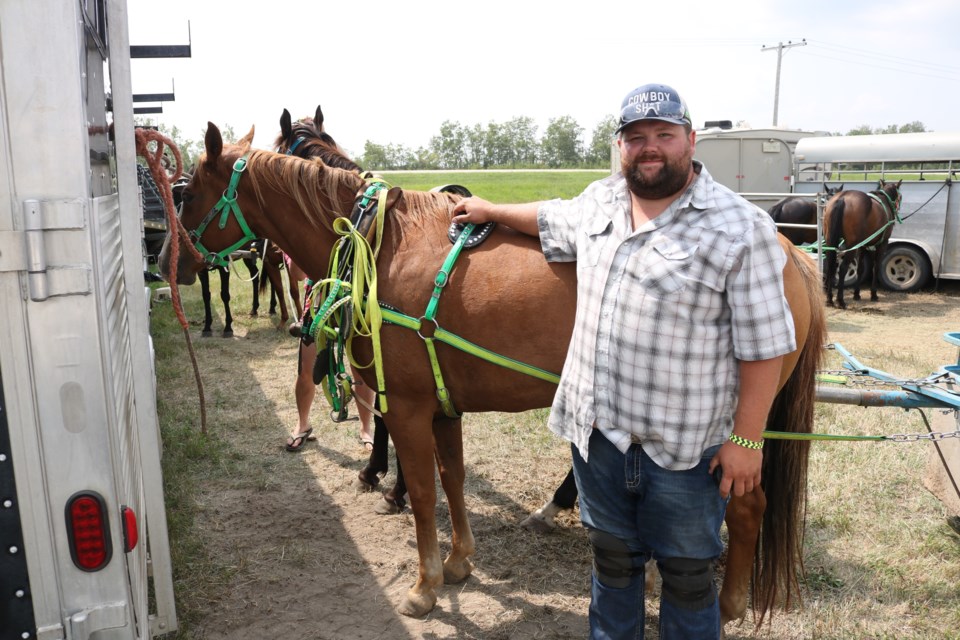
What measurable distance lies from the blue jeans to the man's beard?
0.73 metres

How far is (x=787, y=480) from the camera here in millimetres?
2809

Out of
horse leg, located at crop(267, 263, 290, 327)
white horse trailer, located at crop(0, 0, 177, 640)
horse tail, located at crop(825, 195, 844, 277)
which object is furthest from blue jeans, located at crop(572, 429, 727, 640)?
horse tail, located at crop(825, 195, 844, 277)

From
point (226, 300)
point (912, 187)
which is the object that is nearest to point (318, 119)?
point (226, 300)

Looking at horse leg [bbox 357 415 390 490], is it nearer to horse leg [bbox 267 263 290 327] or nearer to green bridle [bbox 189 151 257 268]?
green bridle [bbox 189 151 257 268]

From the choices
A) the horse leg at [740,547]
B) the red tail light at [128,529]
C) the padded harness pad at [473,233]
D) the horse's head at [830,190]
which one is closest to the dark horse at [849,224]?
the horse's head at [830,190]

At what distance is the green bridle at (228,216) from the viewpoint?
316 cm

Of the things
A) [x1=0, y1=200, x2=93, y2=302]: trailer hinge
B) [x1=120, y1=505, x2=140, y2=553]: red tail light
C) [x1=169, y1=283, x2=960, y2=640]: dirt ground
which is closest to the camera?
[x1=0, y1=200, x2=93, y2=302]: trailer hinge

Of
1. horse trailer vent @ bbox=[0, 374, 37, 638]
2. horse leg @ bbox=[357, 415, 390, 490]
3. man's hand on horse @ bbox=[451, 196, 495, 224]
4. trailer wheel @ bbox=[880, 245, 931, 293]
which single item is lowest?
horse leg @ bbox=[357, 415, 390, 490]

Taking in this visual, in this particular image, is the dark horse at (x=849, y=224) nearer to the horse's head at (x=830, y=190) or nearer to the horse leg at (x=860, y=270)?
the horse leg at (x=860, y=270)

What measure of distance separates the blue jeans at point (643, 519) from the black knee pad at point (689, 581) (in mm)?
19

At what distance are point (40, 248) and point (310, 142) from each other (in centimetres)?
284

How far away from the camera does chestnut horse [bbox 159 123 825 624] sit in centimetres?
267

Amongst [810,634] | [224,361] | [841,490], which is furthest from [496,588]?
[224,361]

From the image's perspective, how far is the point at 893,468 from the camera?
4395 mm
